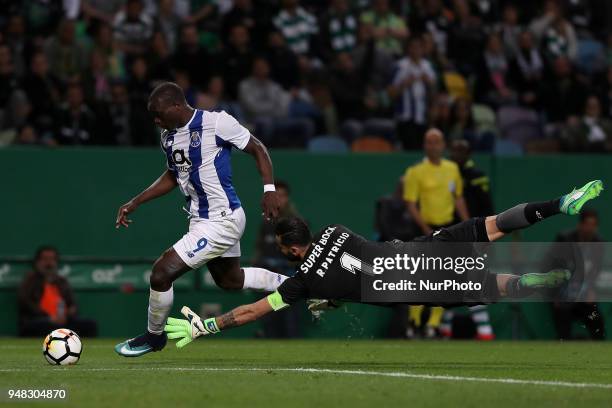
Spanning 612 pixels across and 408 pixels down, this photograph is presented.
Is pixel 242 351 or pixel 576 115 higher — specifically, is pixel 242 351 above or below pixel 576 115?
below

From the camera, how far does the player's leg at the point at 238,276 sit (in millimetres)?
11523

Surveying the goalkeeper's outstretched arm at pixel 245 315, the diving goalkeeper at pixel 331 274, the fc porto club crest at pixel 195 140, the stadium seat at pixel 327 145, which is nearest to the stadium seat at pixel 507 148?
the stadium seat at pixel 327 145

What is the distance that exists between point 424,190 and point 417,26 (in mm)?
5297

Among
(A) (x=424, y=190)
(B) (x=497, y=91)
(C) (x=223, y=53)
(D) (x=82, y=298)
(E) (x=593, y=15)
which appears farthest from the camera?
(E) (x=593, y=15)

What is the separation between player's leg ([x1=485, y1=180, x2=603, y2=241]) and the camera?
10844 mm

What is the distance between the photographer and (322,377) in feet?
31.0

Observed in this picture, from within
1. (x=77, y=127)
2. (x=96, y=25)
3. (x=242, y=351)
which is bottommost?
(x=242, y=351)

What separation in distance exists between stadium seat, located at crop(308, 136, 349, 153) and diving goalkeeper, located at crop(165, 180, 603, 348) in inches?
284

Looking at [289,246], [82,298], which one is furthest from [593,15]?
[289,246]

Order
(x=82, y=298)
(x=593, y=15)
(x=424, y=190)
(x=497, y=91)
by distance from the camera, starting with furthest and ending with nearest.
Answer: (x=593, y=15) → (x=497, y=91) → (x=82, y=298) → (x=424, y=190)

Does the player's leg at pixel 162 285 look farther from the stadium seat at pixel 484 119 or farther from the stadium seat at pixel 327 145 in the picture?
the stadium seat at pixel 484 119

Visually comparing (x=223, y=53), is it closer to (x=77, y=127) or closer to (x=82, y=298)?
(x=77, y=127)

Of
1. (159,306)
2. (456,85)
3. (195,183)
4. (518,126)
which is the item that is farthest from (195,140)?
(456,85)

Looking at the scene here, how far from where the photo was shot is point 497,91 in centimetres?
2038
